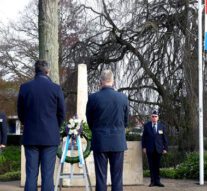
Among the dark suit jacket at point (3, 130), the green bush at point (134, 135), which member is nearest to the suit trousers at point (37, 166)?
the dark suit jacket at point (3, 130)

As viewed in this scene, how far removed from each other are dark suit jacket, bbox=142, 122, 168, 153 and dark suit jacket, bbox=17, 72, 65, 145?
5137 mm

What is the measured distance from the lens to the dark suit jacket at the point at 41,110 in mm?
7504

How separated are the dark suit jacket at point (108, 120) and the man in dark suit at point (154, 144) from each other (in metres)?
4.57

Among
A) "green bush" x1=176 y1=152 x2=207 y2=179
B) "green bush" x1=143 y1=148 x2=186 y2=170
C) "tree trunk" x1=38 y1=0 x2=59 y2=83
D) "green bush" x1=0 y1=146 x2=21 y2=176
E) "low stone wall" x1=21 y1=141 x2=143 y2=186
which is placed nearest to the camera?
"tree trunk" x1=38 y1=0 x2=59 y2=83

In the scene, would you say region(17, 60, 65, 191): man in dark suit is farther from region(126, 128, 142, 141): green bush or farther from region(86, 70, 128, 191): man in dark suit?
region(126, 128, 142, 141): green bush

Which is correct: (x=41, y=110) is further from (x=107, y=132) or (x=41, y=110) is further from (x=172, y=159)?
(x=172, y=159)

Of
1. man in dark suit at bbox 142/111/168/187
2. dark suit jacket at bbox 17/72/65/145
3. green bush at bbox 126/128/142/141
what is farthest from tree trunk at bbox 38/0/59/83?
green bush at bbox 126/128/142/141

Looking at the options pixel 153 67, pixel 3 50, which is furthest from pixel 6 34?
pixel 153 67

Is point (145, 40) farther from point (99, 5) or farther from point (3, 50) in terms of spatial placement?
point (3, 50)

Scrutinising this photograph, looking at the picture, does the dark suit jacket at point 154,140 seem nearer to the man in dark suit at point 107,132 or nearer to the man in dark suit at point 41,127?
the man in dark suit at point 107,132

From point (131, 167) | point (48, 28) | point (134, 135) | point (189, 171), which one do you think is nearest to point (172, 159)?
point (134, 135)

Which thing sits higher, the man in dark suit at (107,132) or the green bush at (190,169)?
the man in dark suit at (107,132)

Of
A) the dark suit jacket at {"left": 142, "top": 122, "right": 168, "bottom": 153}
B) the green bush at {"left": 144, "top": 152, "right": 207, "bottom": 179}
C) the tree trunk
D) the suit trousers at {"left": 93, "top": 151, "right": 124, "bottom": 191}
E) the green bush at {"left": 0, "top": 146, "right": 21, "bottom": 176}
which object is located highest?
the tree trunk

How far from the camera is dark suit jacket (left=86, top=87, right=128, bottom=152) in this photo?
7.86 metres
